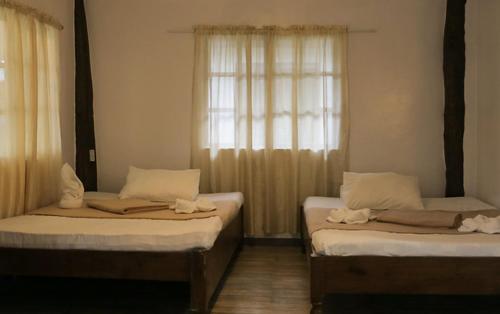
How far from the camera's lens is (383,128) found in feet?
13.6

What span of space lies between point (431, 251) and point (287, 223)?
1905 millimetres

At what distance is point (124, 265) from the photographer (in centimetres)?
252

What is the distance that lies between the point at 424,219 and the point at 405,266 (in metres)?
0.54

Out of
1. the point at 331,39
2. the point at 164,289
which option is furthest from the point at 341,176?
the point at 164,289

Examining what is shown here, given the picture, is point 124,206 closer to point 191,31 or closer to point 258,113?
point 258,113

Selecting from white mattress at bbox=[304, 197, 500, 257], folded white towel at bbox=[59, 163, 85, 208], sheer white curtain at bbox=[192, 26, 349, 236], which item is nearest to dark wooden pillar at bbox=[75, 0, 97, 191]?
folded white towel at bbox=[59, 163, 85, 208]

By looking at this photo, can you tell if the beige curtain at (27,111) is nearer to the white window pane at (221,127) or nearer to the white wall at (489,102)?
the white window pane at (221,127)

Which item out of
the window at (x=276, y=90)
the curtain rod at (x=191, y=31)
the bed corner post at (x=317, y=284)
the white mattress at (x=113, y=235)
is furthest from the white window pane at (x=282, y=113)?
the bed corner post at (x=317, y=284)

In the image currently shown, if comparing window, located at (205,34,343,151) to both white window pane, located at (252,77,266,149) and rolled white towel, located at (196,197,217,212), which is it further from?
rolled white towel, located at (196,197,217,212)

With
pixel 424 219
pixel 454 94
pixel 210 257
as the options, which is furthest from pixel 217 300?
pixel 454 94

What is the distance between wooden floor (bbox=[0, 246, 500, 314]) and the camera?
2.67 m

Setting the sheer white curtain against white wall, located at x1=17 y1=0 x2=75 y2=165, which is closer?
white wall, located at x1=17 y1=0 x2=75 y2=165

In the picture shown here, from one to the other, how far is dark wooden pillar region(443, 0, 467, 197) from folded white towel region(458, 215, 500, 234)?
4.34ft

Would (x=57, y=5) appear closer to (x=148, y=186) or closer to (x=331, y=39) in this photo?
(x=148, y=186)
